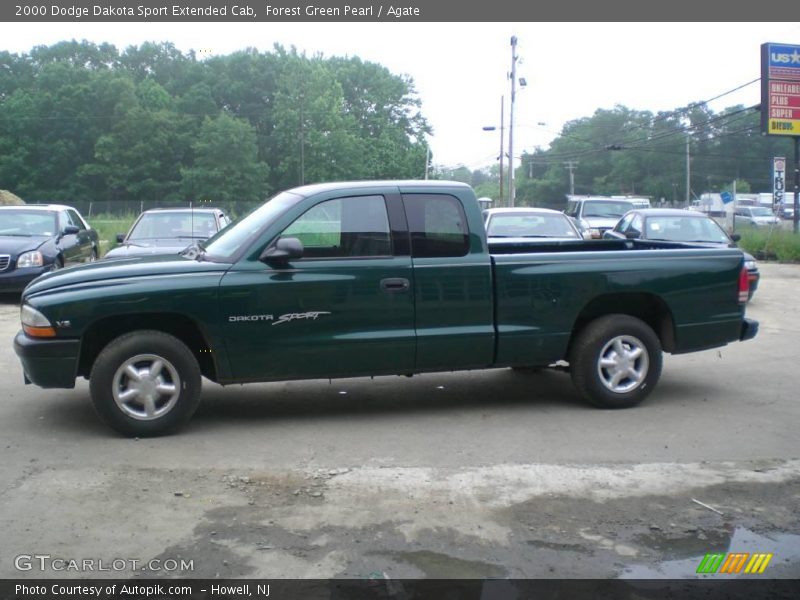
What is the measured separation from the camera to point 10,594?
150 inches

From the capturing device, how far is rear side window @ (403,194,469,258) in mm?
6719

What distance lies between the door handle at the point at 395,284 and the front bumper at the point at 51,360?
7.42 feet

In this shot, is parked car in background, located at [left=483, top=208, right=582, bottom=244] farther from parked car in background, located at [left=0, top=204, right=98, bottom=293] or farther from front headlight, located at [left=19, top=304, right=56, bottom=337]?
front headlight, located at [left=19, top=304, right=56, bottom=337]

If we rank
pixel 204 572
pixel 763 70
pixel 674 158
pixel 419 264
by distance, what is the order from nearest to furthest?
pixel 204 572 < pixel 419 264 < pixel 763 70 < pixel 674 158

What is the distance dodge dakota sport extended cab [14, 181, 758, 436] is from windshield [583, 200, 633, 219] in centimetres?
1612

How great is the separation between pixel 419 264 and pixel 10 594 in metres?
3.76

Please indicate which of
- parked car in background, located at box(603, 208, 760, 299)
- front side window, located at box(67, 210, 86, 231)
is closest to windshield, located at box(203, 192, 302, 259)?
parked car in background, located at box(603, 208, 760, 299)

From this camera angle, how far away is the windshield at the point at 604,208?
76.2 ft

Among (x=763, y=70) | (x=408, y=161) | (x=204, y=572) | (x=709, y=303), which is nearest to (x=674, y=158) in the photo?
(x=408, y=161)

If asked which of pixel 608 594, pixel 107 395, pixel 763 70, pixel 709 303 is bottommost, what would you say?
pixel 608 594

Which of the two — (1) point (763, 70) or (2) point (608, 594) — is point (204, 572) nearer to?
(2) point (608, 594)

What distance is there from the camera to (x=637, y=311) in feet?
24.6

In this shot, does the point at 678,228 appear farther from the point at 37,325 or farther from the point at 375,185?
the point at 37,325

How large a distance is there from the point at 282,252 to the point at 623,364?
300 cm
